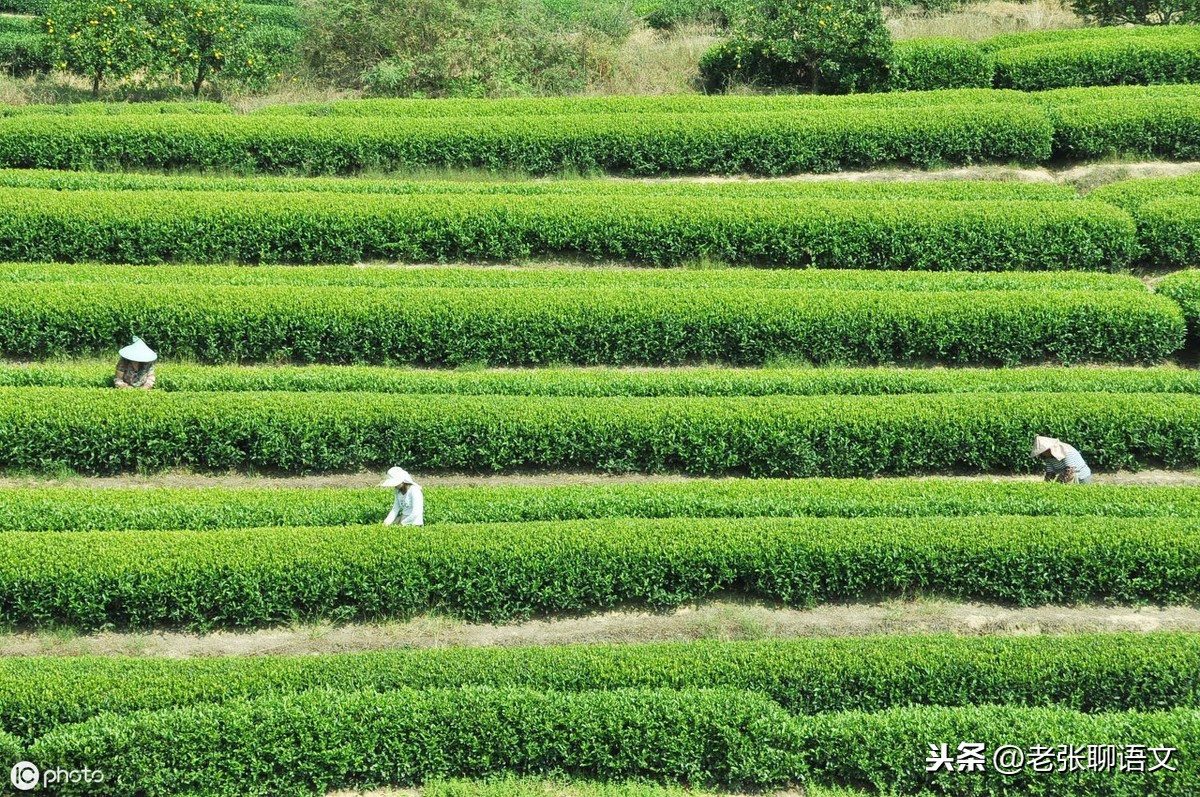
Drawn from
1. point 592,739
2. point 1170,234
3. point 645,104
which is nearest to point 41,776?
point 592,739

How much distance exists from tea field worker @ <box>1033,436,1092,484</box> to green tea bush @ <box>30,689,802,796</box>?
590 centimetres

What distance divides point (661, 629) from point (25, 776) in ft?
21.3

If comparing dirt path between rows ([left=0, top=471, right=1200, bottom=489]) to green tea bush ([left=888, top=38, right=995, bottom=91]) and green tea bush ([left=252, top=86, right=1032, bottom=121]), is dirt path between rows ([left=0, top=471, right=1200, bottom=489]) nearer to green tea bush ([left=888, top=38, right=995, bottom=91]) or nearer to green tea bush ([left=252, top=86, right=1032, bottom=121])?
green tea bush ([left=252, top=86, right=1032, bottom=121])

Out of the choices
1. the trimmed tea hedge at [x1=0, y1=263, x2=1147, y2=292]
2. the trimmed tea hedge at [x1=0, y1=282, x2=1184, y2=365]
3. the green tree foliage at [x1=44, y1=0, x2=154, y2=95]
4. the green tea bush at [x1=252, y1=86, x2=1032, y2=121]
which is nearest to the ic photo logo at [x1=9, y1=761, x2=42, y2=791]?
the trimmed tea hedge at [x1=0, y1=282, x2=1184, y2=365]

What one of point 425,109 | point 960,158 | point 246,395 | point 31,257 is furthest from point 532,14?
point 246,395

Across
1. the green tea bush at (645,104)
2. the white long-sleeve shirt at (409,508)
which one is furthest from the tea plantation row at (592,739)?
the green tea bush at (645,104)

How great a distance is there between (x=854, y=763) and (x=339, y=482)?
7877 mm

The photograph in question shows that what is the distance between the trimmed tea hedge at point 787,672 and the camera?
12461 millimetres

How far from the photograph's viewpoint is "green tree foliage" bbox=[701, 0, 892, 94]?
2738cm

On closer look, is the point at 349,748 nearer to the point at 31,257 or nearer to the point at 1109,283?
the point at 31,257

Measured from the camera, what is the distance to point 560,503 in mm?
15422

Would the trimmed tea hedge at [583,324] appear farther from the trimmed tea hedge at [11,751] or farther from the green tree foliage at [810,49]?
the green tree foliage at [810,49]

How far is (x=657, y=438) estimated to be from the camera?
663 inches

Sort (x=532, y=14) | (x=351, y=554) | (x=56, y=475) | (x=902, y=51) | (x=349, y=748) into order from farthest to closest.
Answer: (x=532, y=14) → (x=902, y=51) → (x=56, y=475) → (x=351, y=554) → (x=349, y=748)
